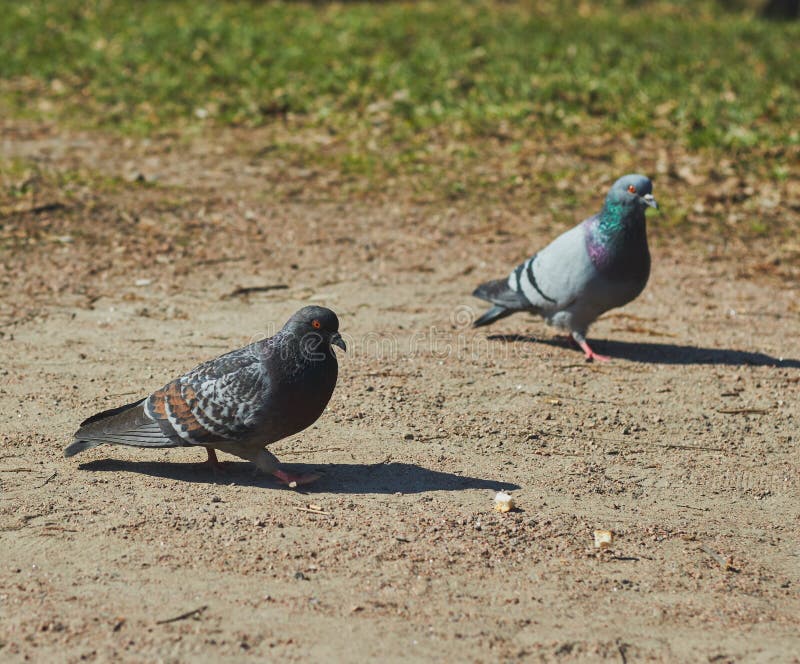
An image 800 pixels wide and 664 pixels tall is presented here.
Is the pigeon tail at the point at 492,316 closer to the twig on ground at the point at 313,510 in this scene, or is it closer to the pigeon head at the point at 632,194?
the pigeon head at the point at 632,194

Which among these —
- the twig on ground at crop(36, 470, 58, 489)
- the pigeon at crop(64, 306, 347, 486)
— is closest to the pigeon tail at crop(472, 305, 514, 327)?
the pigeon at crop(64, 306, 347, 486)

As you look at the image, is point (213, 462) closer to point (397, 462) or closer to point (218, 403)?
point (218, 403)

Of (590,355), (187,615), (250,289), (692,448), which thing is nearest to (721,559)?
(692,448)

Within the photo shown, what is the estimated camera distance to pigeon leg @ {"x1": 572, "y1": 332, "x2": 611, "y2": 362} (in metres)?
6.70

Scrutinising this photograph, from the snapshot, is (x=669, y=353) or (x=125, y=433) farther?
(x=669, y=353)

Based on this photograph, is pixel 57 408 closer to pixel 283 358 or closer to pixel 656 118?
pixel 283 358

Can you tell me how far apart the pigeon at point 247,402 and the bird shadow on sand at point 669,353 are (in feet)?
8.06

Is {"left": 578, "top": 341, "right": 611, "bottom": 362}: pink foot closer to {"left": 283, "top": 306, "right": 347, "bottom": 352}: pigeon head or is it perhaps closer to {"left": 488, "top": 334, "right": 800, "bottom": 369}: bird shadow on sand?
{"left": 488, "top": 334, "right": 800, "bottom": 369}: bird shadow on sand

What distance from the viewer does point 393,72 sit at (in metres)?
11.6

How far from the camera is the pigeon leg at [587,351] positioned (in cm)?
670

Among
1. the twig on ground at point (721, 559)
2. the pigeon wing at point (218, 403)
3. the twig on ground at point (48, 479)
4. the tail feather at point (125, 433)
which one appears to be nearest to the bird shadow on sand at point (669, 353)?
the twig on ground at point (721, 559)

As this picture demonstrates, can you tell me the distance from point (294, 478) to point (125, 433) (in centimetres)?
74

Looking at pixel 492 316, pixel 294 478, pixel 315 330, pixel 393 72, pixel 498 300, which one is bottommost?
pixel 294 478

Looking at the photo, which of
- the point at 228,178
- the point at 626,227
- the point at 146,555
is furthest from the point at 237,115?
the point at 146,555
